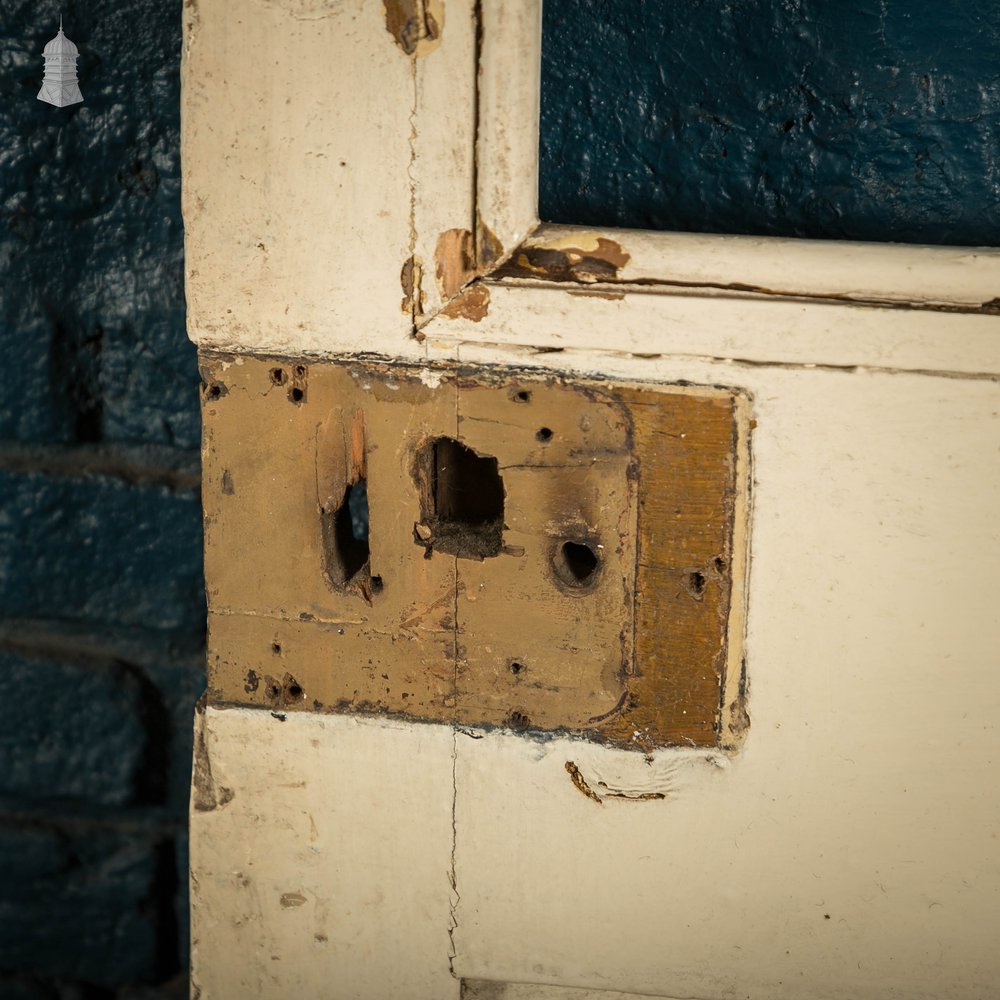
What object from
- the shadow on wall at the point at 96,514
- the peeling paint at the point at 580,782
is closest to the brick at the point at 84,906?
the shadow on wall at the point at 96,514

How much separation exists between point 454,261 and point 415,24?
0.17 metres

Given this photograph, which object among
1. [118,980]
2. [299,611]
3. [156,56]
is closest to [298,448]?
[299,611]

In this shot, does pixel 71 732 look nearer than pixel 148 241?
No

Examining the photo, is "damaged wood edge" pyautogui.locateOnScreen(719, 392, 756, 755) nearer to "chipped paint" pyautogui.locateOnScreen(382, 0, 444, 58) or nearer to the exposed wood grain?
the exposed wood grain

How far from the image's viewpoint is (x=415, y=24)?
845 mm

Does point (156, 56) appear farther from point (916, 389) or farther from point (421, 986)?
point (421, 986)

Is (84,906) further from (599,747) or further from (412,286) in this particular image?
(412,286)

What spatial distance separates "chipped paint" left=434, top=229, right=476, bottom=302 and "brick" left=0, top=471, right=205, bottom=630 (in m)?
0.44

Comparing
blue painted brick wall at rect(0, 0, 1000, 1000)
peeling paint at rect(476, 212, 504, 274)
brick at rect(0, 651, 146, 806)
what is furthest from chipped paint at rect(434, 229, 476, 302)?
brick at rect(0, 651, 146, 806)

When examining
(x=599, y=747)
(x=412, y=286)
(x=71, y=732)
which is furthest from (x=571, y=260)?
(x=71, y=732)

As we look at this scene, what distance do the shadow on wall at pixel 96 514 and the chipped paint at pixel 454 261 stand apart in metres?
0.37

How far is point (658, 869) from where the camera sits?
3.23ft

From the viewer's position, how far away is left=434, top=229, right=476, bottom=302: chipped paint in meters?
0.87

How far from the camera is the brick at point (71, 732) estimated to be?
124 cm
